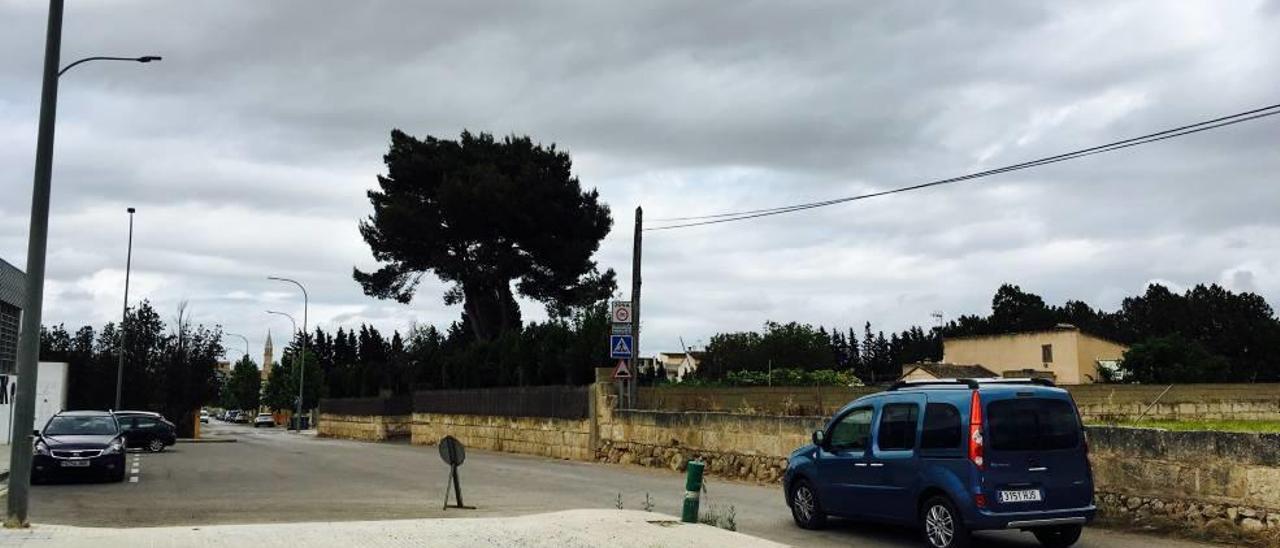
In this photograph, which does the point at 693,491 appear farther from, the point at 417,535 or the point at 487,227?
the point at 487,227

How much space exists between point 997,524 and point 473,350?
32631mm

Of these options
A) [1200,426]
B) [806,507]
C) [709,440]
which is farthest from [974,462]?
Answer: [709,440]

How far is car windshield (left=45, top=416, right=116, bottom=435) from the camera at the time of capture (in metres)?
20.5

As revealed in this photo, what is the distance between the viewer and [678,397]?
85.2ft

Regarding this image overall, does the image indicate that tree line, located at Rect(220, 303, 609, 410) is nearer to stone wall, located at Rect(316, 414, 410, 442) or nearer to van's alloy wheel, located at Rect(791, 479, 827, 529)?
stone wall, located at Rect(316, 414, 410, 442)

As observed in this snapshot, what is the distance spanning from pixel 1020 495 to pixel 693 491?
3562mm

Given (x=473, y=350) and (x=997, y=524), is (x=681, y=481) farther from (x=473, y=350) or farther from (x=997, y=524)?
(x=473, y=350)

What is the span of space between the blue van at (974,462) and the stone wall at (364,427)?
4391 cm

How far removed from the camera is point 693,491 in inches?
479

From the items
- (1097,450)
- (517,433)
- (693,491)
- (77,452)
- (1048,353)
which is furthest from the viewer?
(1048,353)

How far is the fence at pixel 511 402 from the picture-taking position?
98.8ft

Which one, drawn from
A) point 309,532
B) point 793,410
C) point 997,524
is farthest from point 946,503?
point 793,410

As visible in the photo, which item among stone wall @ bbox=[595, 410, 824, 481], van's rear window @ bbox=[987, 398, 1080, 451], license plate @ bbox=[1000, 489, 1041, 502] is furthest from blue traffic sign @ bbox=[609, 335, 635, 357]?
license plate @ bbox=[1000, 489, 1041, 502]

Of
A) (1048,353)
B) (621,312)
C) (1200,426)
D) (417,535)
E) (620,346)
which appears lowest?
(417,535)
